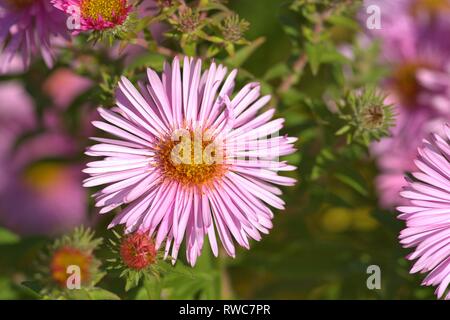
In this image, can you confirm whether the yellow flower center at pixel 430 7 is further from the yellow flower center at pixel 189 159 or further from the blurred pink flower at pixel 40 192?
the blurred pink flower at pixel 40 192

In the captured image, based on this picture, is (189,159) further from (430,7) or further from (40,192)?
(430,7)

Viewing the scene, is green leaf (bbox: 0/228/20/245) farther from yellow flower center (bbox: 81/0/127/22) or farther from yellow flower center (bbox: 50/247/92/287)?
yellow flower center (bbox: 81/0/127/22)

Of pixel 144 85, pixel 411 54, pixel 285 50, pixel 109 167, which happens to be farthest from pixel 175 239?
pixel 411 54

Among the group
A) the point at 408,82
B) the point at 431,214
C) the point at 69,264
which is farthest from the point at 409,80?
the point at 69,264

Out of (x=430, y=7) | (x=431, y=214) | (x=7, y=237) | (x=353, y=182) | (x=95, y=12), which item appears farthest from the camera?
(x=430, y=7)

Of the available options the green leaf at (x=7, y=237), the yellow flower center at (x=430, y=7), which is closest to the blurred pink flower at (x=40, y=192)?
the green leaf at (x=7, y=237)

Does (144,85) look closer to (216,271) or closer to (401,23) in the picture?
(216,271)

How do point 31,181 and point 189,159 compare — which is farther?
point 31,181
